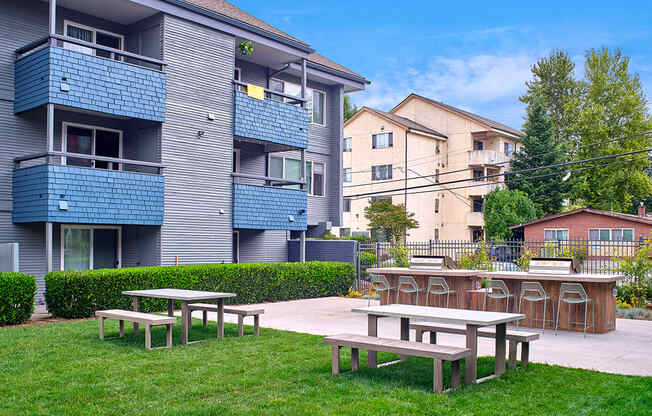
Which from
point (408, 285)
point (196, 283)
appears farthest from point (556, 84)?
point (196, 283)

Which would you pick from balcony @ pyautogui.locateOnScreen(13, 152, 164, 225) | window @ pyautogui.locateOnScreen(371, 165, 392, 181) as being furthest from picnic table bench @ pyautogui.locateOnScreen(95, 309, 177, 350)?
window @ pyautogui.locateOnScreen(371, 165, 392, 181)

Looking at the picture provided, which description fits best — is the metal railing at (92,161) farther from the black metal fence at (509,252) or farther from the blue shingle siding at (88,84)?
the black metal fence at (509,252)

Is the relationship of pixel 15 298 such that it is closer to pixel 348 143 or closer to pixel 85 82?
pixel 85 82

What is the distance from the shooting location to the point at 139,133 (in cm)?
1898

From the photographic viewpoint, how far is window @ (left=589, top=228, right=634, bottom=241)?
34.5m

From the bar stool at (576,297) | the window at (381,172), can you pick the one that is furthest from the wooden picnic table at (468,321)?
the window at (381,172)

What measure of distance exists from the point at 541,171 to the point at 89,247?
34.7m

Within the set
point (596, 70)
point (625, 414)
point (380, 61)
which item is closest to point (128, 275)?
point (625, 414)

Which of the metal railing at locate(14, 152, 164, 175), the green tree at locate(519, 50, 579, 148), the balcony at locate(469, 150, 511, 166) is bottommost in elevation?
the metal railing at locate(14, 152, 164, 175)

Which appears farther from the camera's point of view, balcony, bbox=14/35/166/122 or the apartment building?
the apartment building

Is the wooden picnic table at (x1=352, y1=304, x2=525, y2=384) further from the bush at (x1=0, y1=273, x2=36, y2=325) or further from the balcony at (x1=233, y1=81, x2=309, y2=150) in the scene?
the balcony at (x1=233, y1=81, x2=309, y2=150)

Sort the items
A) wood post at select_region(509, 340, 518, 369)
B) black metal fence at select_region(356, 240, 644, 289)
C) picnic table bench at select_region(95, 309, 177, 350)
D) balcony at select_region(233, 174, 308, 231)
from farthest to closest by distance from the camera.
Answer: balcony at select_region(233, 174, 308, 231)
black metal fence at select_region(356, 240, 644, 289)
picnic table bench at select_region(95, 309, 177, 350)
wood post at select_region(509, 340, 518, 369)

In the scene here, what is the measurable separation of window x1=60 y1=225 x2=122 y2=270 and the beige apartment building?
27.4 meters

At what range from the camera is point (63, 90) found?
51.2 ft
